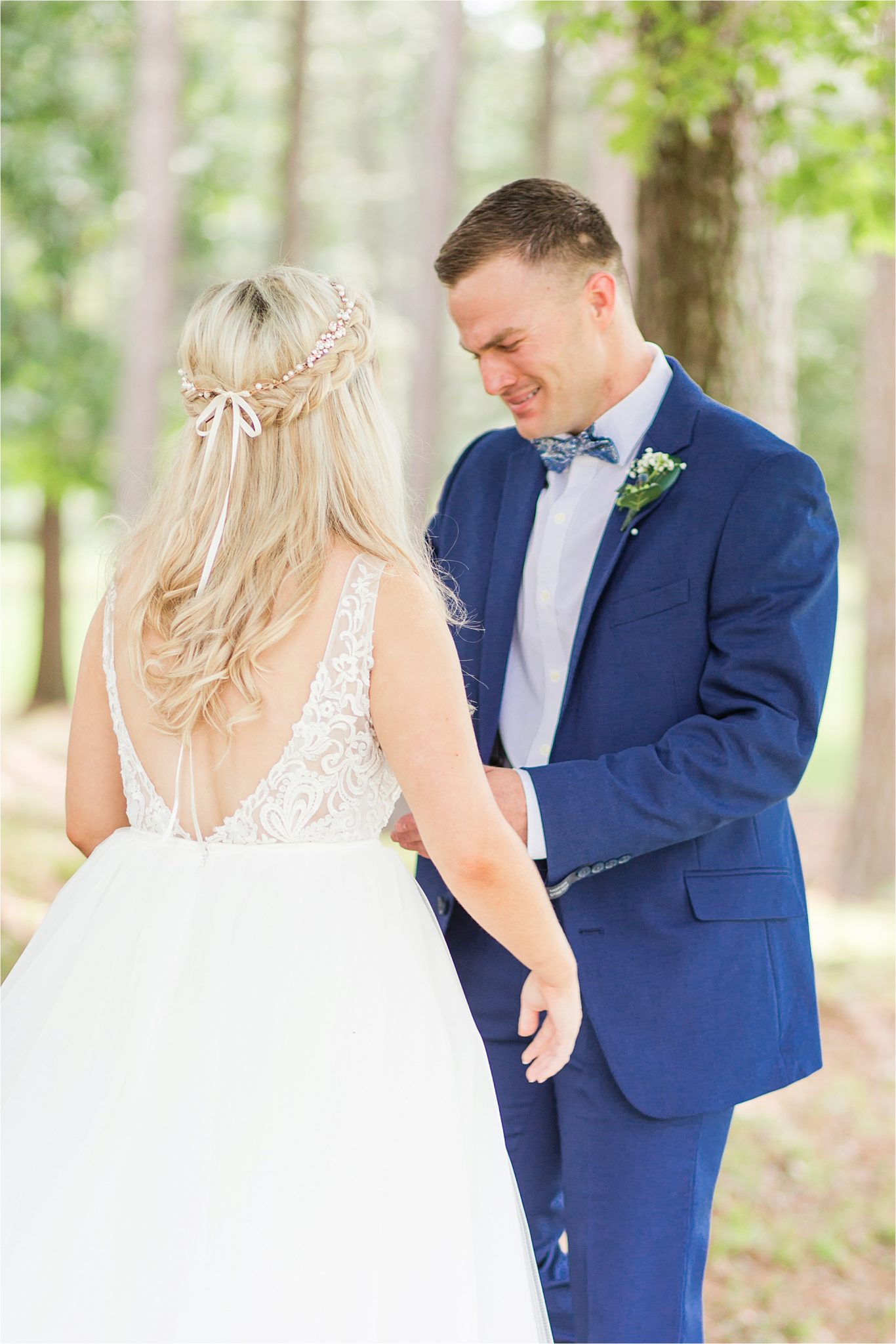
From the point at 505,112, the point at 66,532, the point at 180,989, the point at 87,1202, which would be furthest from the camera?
the point at 505,112

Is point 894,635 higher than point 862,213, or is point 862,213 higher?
point 862,213

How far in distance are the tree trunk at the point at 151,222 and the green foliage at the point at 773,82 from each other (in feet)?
21.1

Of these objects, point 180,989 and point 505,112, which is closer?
point 180,989

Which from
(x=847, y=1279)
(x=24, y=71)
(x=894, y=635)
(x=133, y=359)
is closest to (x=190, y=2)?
(x=24, y=71)

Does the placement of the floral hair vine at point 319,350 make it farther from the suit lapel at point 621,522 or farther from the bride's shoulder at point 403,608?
the suit lapel at point 621,522

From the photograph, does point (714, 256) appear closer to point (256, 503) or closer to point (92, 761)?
point (256, 503)

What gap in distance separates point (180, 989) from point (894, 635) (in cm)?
707

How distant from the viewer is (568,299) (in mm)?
2725

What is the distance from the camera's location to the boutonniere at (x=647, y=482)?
2488 mm

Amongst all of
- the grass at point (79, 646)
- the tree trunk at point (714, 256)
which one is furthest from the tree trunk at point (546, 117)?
the tree trunk at point (714, 256)

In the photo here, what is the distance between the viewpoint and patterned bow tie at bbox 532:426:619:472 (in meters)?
2.69

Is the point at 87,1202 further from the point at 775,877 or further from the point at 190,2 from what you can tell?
the point at 190,2

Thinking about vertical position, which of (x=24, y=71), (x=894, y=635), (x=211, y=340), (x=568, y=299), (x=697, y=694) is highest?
(x=24, y=71)

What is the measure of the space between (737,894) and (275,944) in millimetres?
978
